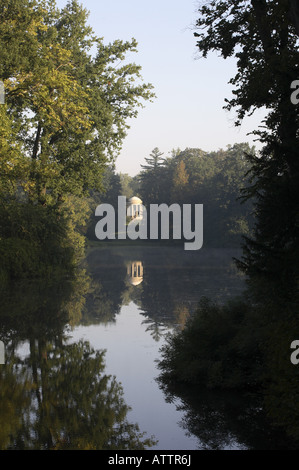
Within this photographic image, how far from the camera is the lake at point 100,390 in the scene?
24.3 feet

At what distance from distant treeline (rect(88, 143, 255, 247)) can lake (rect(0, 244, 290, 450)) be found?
62.0 metres

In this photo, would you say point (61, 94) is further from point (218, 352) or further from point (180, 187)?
point (180, 187)

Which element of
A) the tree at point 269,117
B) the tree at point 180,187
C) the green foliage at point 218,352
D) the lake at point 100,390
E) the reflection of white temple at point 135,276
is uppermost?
the tree at point 180,187

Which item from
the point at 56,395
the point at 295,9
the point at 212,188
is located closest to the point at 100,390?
the point at 56,395

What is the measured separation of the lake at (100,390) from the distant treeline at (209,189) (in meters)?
62.0

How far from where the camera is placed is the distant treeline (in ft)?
318

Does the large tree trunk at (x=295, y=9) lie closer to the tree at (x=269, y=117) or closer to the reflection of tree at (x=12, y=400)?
the tree at (x=269, y=117)

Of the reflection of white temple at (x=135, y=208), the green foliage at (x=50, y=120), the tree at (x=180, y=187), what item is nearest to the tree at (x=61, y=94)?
the green foliage at (x=50, y=120)

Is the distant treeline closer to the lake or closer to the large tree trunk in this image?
the lake

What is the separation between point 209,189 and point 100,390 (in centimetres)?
9805

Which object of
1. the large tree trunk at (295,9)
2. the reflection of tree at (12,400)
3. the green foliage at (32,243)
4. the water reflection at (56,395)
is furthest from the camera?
the green foliage at (32,243)

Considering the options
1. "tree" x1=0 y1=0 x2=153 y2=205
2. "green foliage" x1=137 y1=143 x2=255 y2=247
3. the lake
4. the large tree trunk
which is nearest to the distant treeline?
"green foliage" x1=137 y1=143 x2=255 y2=247

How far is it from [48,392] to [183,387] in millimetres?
2363

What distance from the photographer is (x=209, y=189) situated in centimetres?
10650
